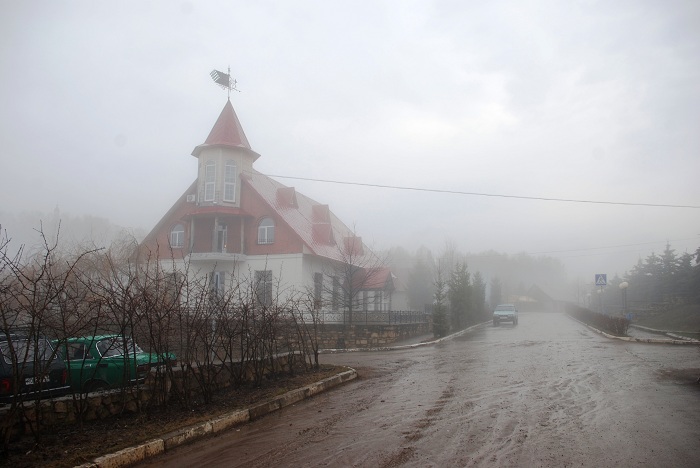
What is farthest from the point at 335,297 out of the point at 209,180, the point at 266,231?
A: the point at 209,180

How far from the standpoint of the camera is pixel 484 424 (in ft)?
24.5

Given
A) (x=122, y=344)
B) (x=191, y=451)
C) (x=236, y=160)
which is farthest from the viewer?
(x=236, y=160)

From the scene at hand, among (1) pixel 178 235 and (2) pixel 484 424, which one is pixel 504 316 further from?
(2) pixel 484 424

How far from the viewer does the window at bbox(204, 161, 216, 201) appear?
34.0 m

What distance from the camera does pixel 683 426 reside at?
7289mm

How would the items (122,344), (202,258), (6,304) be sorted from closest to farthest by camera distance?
(6,304) → (122,344) → (202,258)

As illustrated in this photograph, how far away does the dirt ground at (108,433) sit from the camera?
18.7 feet

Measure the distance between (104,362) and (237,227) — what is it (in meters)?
24.5

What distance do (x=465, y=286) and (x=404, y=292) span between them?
1597 cm

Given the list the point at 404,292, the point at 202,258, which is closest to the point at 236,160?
the point at 202,258

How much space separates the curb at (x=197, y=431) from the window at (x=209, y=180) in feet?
83.7

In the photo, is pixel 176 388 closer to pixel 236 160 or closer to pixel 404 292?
pixel 236 160

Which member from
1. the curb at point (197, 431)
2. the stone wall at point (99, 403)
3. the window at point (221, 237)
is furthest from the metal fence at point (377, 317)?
the stone wall at point (99, 403)

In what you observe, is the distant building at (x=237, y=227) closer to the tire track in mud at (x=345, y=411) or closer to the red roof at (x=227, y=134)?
the red roof at (x=227, y=134)
